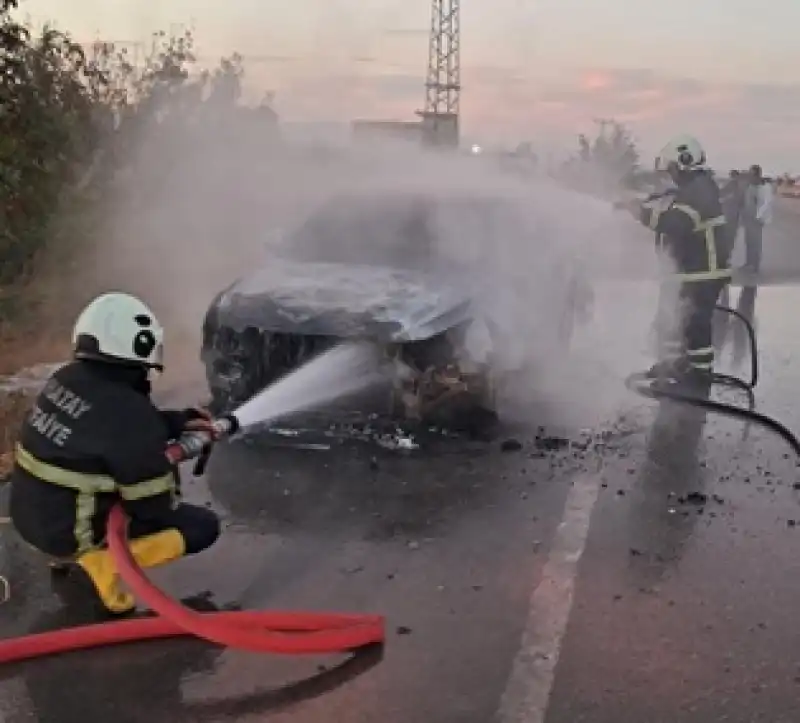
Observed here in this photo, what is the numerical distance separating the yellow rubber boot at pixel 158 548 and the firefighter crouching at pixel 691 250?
559 centimetres

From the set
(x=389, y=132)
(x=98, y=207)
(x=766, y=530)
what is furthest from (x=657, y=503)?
(x=389, y=132)

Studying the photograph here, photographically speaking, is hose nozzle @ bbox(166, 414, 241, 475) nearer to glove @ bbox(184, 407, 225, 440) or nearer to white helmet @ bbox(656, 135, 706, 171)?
glove @ bbox(184, 407, 225, 440)

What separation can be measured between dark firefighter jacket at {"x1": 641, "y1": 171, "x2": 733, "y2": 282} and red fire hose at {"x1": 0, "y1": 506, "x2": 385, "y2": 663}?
5.78 m

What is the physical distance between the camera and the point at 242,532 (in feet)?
17.6

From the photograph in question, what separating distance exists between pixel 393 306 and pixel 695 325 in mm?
3215

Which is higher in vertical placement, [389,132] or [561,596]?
[389,132]

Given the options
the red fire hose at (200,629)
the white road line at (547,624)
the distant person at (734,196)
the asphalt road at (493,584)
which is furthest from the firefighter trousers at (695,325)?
the distant person at (734,196)

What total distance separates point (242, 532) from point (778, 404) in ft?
16.7

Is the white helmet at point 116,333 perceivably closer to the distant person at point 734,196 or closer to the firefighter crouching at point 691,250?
the firefighter crouching at point 691,250

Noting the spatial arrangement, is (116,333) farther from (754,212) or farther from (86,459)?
(754,212)

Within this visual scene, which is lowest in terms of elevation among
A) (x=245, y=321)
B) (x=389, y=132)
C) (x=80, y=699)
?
(x=80, y=699)

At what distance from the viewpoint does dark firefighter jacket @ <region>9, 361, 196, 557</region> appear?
161 inches

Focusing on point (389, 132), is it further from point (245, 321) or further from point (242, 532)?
point (242, 532)

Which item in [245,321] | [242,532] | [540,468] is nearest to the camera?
[242,532]
